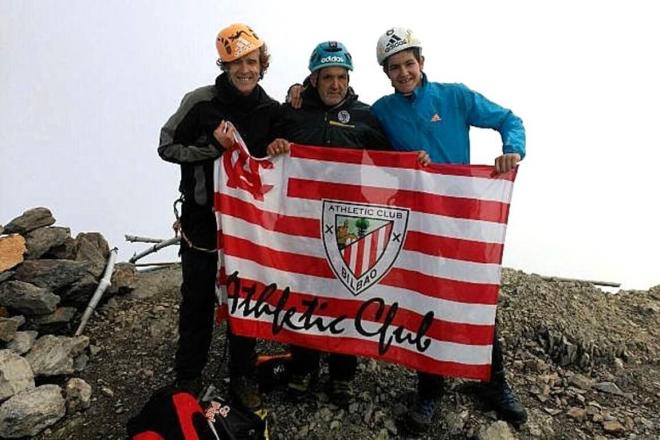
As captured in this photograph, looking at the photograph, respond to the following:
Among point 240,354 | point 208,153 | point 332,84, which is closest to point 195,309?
point 240,354

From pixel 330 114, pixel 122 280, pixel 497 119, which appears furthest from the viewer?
pixel 122 280

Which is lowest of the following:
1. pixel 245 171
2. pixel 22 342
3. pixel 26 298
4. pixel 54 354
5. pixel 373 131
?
pixel 54 354

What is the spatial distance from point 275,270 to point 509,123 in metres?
2.28

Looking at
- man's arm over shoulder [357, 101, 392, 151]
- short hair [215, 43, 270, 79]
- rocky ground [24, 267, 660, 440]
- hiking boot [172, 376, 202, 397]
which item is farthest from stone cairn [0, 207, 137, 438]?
man's arm over shoulder [357, 101, 392, 151]

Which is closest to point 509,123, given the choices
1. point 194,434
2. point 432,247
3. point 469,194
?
point 469,194

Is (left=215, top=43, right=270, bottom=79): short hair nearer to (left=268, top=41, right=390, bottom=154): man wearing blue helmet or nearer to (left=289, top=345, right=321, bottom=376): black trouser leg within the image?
(left=268, top=41, right=390, bottom=154): man wearing blue helmet

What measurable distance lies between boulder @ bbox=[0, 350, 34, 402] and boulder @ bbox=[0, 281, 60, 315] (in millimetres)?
634

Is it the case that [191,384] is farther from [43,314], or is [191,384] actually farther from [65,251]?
[65,251]

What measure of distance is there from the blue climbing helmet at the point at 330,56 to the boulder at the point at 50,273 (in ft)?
12.4

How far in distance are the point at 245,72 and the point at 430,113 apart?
4.93ft

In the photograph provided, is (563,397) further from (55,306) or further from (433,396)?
(55,306)

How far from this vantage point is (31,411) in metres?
4.84

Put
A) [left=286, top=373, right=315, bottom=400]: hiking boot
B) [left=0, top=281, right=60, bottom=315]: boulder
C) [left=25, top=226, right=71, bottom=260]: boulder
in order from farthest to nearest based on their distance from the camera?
[left=25, top=226, right=71, bottom=260]: boulder < [left=0, top=281, right=60, bottom=315]: boulder < [left=286, top=373, right=315, bottom=400]: hiking boot

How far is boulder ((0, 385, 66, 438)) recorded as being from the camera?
474cm
